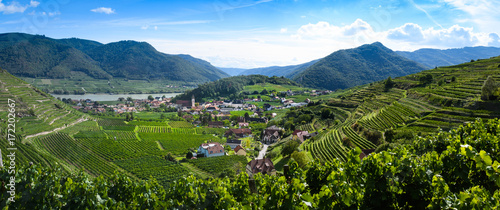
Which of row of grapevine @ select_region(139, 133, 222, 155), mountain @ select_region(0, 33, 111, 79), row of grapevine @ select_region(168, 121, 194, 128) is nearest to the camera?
row of grapevine @ select_region(139, 133, 222, 155)

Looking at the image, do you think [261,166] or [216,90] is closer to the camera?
[261,166]

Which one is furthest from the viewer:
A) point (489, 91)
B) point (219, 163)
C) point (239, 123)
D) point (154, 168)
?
point (239, 123)

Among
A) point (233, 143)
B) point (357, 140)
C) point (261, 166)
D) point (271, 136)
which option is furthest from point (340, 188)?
point (271, 136)

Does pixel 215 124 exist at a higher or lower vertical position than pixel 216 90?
lower

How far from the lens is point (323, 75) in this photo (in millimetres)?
195625

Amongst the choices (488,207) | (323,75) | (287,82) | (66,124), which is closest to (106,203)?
(488,207)

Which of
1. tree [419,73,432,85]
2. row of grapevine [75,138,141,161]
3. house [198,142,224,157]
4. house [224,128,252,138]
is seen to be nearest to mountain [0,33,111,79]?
row of grapevine [75,138,141,161]

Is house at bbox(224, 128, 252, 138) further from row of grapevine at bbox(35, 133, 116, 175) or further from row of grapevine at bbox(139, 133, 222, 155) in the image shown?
row of grapevine at bbox(35, 133, 116, 175)

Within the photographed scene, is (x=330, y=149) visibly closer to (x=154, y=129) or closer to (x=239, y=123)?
(x=239, y=123)

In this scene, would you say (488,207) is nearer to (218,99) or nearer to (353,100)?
(353,100)

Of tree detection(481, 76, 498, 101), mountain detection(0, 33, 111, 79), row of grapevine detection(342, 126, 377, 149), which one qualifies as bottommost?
row of grapevine detection(342, 126, 377, 149)

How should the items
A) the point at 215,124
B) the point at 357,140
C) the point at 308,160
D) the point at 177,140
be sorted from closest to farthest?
1. the point at 308,160
2. the point at 357,140
3. the point at 177,140
4. the point at 215,124

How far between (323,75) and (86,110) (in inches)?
6064

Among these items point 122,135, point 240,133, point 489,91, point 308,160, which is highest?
point 489,91
